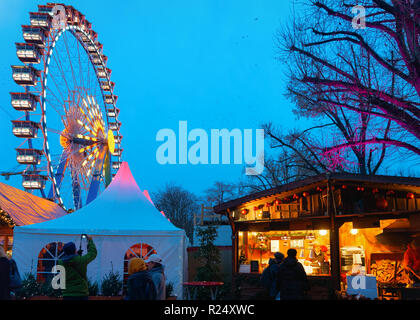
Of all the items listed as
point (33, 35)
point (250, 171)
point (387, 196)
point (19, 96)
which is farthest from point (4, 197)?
point (250, 171)

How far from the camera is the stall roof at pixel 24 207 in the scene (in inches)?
563

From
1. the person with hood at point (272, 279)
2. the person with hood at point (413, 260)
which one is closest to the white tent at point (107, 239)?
the person with hood at point (272, 279)

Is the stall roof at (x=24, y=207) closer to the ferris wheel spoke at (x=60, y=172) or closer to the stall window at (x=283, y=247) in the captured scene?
the ferris wheel spoke at (x=60, y=172)

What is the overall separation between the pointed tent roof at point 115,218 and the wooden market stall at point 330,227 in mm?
2115

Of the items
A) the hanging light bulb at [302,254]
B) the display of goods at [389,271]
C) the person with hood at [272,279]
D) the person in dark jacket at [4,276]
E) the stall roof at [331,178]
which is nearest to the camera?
the person in dark jacket at [4,276]

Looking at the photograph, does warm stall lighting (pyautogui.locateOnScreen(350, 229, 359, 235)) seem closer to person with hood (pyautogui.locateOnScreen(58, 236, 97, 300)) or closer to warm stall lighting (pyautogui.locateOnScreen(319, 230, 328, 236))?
warm stall lighting (pyautogui.locateOnScreen(319, 230, 328, 236))

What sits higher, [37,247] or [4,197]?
[4,197]

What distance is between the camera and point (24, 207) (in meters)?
15.5

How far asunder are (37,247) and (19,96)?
836cm

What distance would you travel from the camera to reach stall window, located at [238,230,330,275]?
12062mm

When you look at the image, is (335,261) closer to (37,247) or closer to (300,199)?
(300,199)

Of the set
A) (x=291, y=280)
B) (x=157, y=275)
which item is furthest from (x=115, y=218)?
(x=157, y=275)

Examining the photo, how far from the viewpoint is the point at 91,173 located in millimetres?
22438
